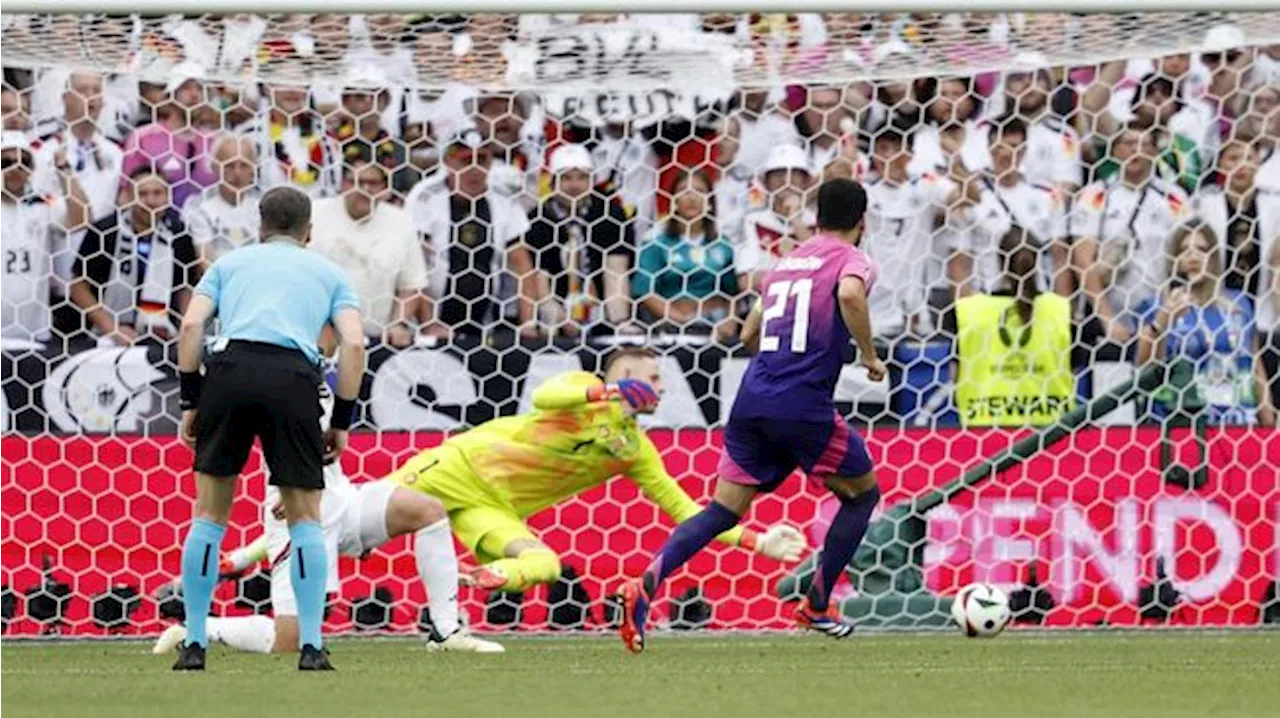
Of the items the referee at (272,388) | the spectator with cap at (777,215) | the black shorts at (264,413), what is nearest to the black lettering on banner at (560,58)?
the spectator with cap at (777,215)

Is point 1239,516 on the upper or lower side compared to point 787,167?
lower

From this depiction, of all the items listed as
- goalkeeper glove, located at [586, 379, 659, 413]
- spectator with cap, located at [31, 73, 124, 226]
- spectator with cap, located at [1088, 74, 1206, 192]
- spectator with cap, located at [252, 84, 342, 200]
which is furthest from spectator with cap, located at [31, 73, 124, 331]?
spectator with cap, located at [1088, 74, 1206, 192]

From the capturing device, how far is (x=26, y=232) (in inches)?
485

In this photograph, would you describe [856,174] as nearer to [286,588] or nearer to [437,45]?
[437,45]

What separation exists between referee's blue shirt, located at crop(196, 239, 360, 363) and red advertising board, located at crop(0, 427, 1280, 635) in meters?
3.03

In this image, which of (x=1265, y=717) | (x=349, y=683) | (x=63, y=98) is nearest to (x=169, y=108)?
(x=63, y=98)

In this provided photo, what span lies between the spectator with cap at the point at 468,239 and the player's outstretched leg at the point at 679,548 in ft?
7.17

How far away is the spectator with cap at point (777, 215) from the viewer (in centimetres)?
1280

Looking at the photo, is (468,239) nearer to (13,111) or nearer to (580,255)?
(580,255)

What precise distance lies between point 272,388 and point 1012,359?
4.55 meters

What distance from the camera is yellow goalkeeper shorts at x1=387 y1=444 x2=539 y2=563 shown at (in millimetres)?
11156

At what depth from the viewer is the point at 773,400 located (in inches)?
403

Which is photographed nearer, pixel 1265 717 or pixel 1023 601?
pixel 1265 717

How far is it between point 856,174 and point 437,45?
6.70 feet
